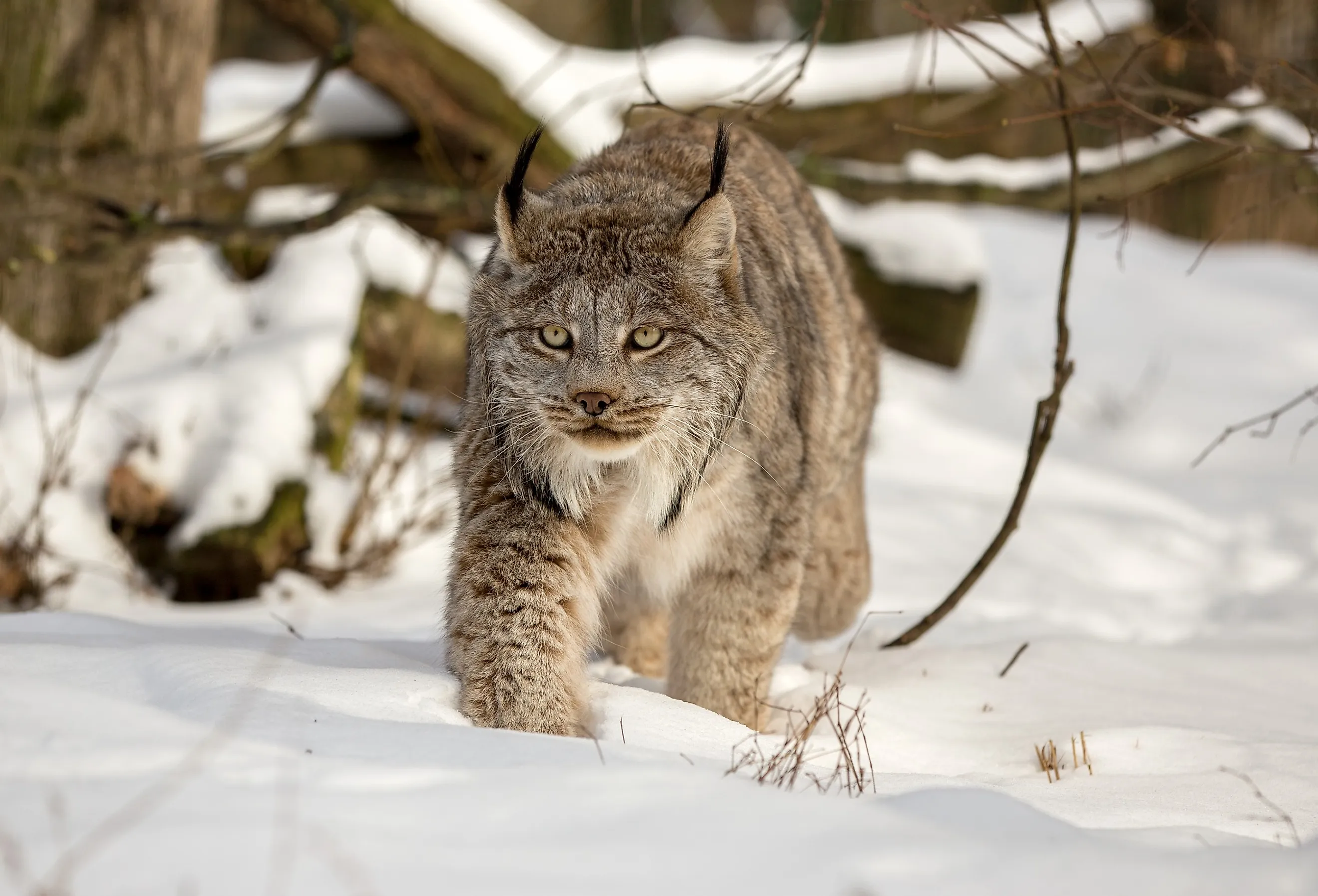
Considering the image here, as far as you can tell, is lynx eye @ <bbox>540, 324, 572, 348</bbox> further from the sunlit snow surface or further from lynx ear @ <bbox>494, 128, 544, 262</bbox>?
the sunlit snow surface

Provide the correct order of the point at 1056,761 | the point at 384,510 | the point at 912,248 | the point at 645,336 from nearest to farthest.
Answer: the point at 645,336 < the point at 1056,761 < the point at 384,510 < the point at 912,248

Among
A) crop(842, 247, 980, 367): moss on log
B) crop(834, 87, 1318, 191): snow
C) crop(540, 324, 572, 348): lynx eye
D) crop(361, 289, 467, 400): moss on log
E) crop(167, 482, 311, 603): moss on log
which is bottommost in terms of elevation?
crop(167, 482, 311, 603): moss on log

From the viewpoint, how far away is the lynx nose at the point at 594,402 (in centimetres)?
322

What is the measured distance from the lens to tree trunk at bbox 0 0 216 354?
574cm

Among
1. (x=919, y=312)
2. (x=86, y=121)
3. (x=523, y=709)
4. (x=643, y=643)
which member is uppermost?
(x=86, y=121)

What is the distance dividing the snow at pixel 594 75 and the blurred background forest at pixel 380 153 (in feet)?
0.12

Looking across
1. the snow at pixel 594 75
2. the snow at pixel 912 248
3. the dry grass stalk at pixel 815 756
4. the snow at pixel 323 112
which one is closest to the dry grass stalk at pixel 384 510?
the snow at pixel 594 75

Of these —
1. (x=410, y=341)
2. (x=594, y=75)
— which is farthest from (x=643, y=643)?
(x=594, y=75)

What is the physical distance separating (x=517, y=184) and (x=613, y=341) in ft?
1.59

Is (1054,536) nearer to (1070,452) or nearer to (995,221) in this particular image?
(1070,452)

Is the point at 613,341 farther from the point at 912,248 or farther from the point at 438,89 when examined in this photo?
the point at 912,248

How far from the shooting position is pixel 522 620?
3346 millimetres

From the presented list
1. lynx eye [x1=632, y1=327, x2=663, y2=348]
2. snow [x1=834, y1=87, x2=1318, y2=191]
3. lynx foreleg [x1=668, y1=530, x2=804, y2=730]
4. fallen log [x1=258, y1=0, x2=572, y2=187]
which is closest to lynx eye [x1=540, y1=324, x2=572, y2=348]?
lynx eye [x1=632, y1=327, x2=663, y2=348]

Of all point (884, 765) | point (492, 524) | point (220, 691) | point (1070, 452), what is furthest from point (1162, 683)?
point (1070, 452)
